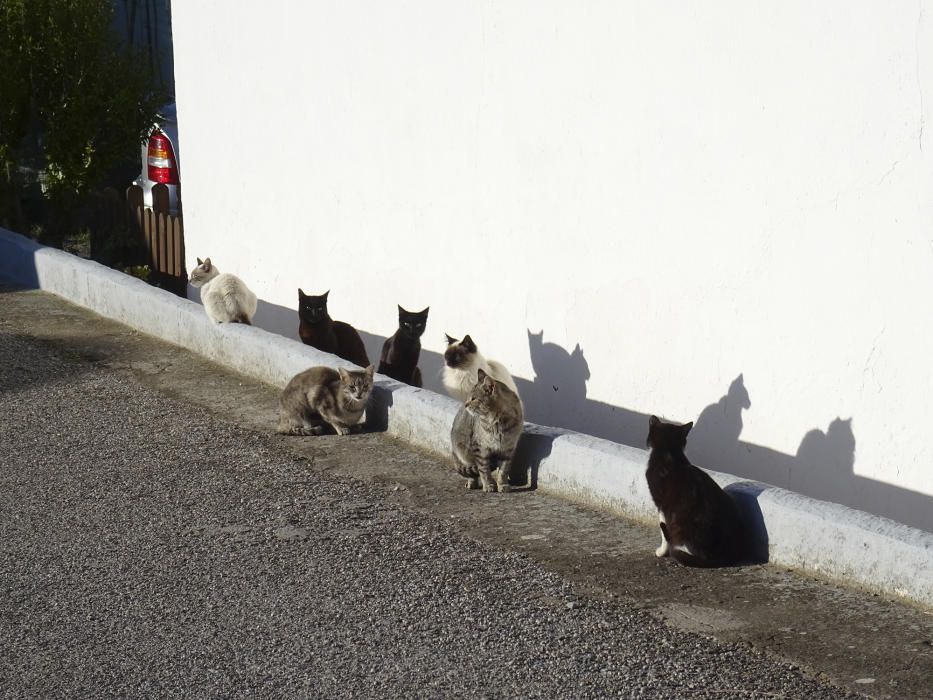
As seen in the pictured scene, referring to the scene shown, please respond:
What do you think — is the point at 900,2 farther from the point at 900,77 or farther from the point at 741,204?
the point at 741,204

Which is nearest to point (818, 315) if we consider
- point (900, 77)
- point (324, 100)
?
point (900, 77)

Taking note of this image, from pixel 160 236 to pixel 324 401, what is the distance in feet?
16.1

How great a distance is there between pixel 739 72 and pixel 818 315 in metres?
1.16

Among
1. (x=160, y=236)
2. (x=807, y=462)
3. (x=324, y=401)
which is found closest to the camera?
(x=807, y=462)

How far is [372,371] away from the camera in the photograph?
22.2 ft

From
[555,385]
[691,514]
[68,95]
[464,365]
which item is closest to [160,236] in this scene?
[68,95]

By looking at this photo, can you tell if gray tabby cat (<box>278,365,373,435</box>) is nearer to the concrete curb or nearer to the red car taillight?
the concrete curb

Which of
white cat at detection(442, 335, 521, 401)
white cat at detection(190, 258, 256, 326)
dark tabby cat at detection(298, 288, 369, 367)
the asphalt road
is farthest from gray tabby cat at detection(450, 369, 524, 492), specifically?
white cat at detection(190, 258, 256, 326)

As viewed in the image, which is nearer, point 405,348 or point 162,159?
Result: point 405,348

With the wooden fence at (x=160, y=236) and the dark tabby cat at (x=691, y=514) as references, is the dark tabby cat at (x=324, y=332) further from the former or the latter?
the dark tabby cat at (x=691, y=514)

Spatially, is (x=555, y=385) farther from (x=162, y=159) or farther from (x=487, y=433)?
(x=162, y=159)

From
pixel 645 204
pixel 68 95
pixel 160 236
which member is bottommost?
pixel 160 236

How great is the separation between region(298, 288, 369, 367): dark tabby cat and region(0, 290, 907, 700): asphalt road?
1.43 metres

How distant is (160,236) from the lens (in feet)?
36.3
